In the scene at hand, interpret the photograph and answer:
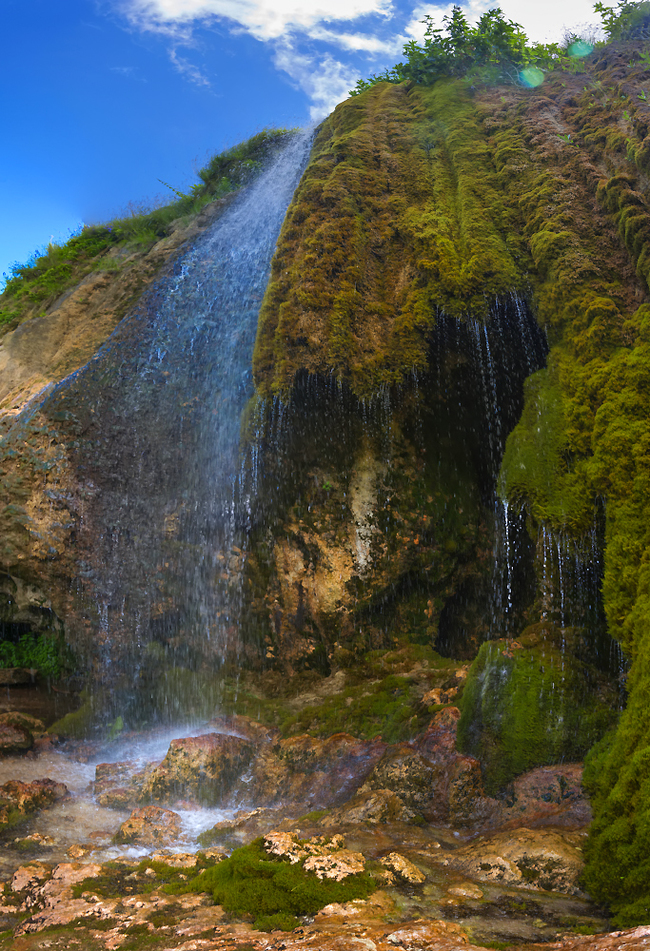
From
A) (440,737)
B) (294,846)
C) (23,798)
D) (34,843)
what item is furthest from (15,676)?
(294,846)

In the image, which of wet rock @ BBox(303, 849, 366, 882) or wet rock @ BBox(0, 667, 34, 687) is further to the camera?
wet rock @ BBox(0, 667, 34, 687)

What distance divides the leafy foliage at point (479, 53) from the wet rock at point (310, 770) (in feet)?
41.3

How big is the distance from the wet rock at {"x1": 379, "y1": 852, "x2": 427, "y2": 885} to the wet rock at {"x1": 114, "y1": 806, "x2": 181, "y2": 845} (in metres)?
2.80

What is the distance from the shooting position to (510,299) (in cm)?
888

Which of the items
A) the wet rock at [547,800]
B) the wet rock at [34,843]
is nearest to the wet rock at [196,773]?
the wet rock at [34,843]

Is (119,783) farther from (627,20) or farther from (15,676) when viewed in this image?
(627,20)

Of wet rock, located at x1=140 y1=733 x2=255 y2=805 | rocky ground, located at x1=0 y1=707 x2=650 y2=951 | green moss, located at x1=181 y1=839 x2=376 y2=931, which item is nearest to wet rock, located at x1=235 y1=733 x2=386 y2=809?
rocky ground, located at x1=0 y1=707 x2=650 y2=951

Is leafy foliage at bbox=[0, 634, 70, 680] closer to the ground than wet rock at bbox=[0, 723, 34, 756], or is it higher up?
higher up

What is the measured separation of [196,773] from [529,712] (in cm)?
413

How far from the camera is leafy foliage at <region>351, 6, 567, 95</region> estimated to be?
12.6 m

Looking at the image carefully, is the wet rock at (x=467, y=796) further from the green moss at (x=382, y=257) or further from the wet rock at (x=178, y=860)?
the green moss at (x=382, y=257)

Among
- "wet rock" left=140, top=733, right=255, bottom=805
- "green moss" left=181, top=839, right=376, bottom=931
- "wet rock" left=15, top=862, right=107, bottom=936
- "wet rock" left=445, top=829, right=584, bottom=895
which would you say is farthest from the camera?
"wet rock" left=140, top=733, right=255, bottom=805

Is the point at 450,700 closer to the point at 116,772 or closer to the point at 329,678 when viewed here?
the point at 329,678

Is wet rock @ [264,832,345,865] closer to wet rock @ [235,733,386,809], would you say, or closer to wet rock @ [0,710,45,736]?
wet rock @ [235,733,386,809]
